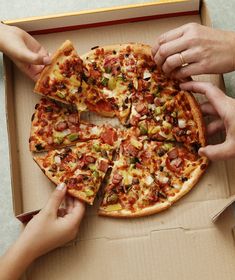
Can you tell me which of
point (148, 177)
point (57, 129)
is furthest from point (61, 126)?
point (148, 177)

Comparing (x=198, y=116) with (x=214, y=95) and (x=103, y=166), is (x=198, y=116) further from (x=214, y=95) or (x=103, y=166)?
(x=103, y=166)

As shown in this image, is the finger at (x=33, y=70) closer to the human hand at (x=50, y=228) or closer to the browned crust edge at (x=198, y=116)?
the human hand at (x=50, y=228)

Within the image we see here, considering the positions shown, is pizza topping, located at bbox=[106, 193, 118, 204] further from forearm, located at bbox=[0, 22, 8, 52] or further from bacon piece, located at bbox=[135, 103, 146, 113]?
forearm, located at bbox=[0, 22, 8, 52]

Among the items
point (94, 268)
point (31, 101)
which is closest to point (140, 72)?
point (31, 101)

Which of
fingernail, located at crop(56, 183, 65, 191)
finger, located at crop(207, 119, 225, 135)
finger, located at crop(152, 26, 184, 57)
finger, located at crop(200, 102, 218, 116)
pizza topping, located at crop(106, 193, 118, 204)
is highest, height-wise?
finger, located at crop(152, 26, 184, 57)

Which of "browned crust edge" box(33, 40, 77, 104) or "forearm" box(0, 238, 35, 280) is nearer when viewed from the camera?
"forearm" box(0, 238, 35, 280)

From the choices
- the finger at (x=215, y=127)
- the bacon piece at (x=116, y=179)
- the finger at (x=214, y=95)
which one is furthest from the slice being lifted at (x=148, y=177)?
the finger at (x=214, y=95)

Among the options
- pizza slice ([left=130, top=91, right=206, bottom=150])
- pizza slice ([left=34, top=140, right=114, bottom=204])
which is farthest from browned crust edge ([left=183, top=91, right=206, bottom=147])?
pizza slice ([left=34, top=140, right=114, bottom=204])
